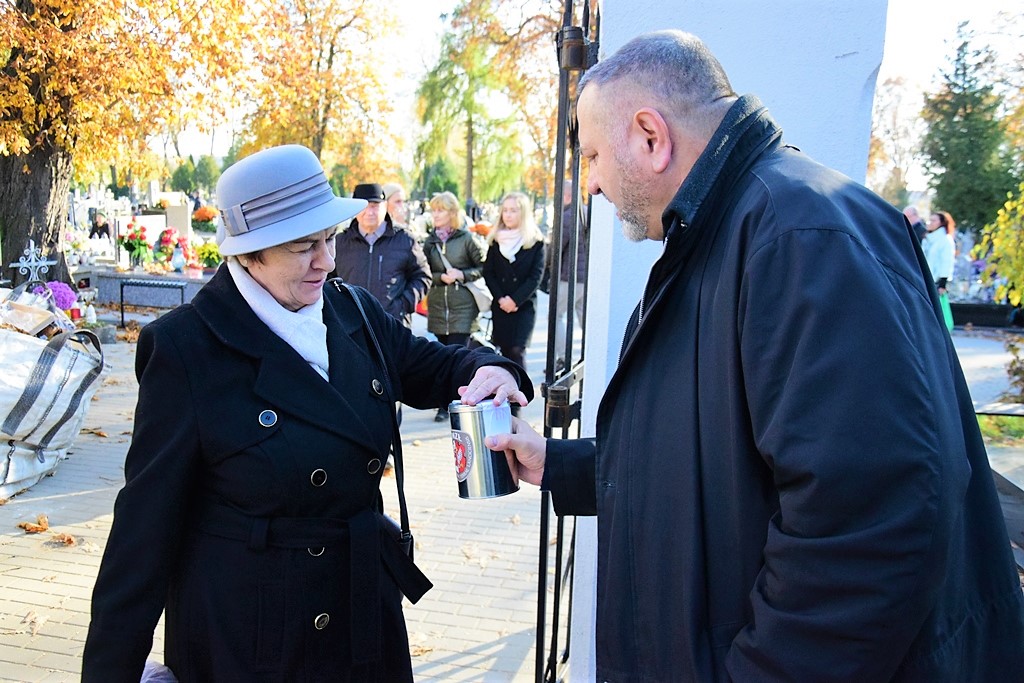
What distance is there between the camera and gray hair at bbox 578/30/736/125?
4.92 feet

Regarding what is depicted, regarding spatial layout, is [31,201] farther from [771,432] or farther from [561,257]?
[771,432]

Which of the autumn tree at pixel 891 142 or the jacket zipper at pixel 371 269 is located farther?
the autumn tree at pixel 891 142

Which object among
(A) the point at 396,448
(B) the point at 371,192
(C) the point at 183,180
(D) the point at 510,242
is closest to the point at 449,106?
(C) the point at 183,180

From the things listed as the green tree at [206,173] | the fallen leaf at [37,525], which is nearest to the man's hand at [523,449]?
the fallen leaf at [37,525]

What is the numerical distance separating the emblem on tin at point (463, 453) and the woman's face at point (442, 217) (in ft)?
19.4

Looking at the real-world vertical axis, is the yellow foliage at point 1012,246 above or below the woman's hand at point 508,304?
above

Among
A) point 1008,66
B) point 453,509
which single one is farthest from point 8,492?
point 1008,66

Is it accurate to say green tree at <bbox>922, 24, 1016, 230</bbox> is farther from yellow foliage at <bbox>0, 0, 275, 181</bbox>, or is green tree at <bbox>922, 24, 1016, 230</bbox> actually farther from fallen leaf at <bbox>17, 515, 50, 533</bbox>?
fallen leaf at <bbox>17, 515, 50, 533</bbox>

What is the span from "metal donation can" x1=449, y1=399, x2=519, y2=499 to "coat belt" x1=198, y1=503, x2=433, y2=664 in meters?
0.27

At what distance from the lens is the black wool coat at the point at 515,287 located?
25.2 feet

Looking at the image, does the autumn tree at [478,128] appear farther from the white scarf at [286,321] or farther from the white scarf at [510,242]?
the white scarf at [286,321]

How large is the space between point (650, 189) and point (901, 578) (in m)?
0.78

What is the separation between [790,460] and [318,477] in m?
1.16

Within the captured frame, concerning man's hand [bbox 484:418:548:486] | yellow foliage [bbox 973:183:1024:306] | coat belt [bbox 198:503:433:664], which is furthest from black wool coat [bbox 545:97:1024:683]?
yellow foliage [bbox 973:183:1024:306]
